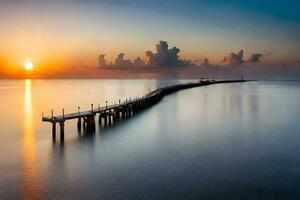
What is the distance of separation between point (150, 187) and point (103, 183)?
Answer: 2727 millimetres

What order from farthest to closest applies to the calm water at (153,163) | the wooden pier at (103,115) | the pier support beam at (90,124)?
the pier support beam at (90,124) → the wooden pier at (103,115) → the calm water at (153,163)

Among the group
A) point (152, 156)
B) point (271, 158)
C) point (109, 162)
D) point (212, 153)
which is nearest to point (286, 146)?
point (271, 158)

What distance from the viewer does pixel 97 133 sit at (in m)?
32.8

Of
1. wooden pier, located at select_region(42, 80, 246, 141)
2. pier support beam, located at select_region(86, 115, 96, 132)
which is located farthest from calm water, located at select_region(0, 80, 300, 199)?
wooden pier, located at select_region(42, 80, 246, 141)

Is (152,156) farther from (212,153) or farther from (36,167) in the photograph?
(36,167)

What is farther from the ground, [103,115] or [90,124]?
[103,115]

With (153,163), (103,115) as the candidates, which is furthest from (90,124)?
(153,163)

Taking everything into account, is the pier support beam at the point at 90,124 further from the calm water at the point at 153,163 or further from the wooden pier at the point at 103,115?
the calm water at the point at 153,163

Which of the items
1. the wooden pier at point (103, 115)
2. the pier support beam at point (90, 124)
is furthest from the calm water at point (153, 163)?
the wooden pier at point (103, 115)

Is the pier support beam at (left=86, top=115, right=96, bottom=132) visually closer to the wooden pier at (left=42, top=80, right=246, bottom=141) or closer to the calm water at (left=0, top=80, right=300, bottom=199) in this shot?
the wooden pier at (left=42, top=80, right=246, bottom=141)

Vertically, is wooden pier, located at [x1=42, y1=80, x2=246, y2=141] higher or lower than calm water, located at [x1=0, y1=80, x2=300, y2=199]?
higher

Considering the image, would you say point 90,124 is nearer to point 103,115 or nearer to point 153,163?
point 103,115

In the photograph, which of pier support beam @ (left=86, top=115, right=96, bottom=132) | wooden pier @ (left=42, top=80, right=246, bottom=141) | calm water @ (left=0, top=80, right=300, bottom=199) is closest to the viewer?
calm water @ (left=0, top=80, right=300, bottom=199)

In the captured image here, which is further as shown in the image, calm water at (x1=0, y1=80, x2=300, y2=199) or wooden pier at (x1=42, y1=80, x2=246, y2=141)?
wooden pier at (x1=42, y1=80, x2=246, y2=141)
